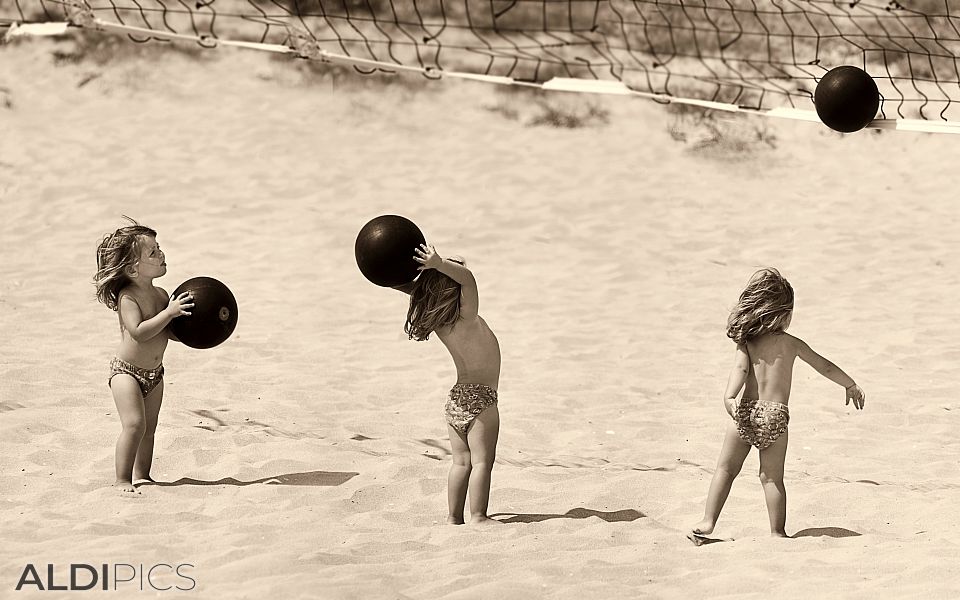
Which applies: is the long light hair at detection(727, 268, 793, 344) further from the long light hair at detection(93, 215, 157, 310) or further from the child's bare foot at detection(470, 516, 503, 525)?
the long light hair at detection(93, 215, 157, 310)

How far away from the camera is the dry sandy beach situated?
184 inches

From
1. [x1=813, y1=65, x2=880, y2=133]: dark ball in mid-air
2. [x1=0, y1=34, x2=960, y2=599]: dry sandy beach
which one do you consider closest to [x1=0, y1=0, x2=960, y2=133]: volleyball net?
[x1=0, y1=34, x2=960, y2=599]: dry sandy beach

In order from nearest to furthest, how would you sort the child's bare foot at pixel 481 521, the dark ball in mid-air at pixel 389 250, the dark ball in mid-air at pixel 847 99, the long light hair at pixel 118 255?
the dark ball in mid-air at pixel 389 250 < the child's bare foot at pixel 481 521 < the long light hair at pixel 118 255 < the dark ball in mid-air at pixel 847 99

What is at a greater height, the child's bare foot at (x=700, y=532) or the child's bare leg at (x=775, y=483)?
the child's bare leg at (x=775, y=483)

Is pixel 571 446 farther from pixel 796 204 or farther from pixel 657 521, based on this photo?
pixel 796 204

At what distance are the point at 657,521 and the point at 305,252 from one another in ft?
18.8

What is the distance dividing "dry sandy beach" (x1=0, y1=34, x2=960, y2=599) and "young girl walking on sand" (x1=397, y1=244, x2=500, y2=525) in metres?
0.20

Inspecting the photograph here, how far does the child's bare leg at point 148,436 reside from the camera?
17.7 feet

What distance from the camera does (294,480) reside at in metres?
5.70

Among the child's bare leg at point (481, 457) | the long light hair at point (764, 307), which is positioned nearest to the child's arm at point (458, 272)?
the child's bare leg at point (481, 457)

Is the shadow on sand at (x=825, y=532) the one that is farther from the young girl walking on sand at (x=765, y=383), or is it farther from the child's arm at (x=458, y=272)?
the child's arm at (x=458, y=272)

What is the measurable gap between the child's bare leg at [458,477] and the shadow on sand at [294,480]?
0.77 metres

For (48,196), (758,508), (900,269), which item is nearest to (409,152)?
(48,196)

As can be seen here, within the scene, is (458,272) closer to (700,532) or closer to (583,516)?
(583,516)
